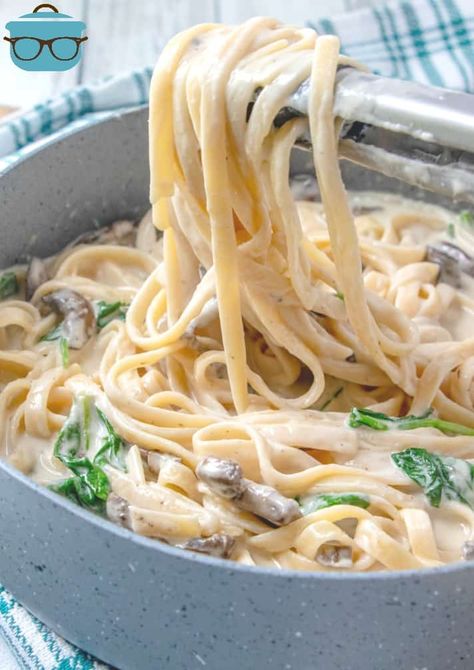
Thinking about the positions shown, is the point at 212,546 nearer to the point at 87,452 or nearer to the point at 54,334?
the point at 87,452

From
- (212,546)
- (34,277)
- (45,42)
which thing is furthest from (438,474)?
(45,42)

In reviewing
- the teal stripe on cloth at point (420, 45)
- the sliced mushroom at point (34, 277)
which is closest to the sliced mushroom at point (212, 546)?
the sliced mushroom at point (34, 277)

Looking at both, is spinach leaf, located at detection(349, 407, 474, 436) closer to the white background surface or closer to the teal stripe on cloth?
the teal stripe on cloth

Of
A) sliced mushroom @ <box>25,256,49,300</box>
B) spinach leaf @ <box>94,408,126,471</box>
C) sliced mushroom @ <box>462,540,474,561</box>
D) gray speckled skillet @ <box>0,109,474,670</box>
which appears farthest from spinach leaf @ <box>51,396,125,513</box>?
sliced mushroom @ <box>462,540,474,561</box>

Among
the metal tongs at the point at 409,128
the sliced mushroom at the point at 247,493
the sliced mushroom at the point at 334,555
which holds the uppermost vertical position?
the metal tongs at the point at 409,128

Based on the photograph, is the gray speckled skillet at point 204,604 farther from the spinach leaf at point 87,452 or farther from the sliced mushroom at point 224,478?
the sliced mushroom at point 224,478
